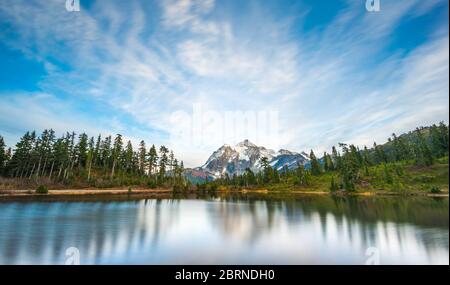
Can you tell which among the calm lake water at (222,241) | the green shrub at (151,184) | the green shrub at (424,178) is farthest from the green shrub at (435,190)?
the green shrub at (151,184)

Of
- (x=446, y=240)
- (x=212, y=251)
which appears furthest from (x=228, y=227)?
(x=446, y=240)

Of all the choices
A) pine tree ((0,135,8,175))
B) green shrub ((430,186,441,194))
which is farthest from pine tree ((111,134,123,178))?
green shrub ((430,186,441,194))

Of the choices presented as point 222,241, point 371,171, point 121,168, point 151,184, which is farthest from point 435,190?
point 121,168

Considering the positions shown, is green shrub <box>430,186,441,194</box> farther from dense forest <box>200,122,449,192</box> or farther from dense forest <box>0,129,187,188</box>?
dense forest <box>0,129,187,188</box>

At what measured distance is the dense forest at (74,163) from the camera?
74438mm

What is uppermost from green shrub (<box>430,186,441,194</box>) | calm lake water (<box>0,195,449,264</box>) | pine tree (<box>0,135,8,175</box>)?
pine tree (<box>0,135,8,175</box>)

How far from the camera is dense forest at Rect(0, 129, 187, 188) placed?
74438 millimetres

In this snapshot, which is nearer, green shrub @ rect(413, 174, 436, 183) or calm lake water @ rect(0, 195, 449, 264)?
calm lake water @ rect(0, 195, 449, 264)

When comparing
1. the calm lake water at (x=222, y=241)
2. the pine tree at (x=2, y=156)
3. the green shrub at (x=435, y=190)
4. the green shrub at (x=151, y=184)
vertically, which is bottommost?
the calm lake water at (x=222, y=241)

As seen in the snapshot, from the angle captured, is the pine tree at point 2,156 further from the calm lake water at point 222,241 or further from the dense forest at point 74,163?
the calm lake water at point 222,241

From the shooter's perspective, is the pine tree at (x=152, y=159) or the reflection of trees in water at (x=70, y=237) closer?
the reflection of trees in water at (x=70, y=237)

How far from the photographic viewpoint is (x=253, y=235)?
2050cm
